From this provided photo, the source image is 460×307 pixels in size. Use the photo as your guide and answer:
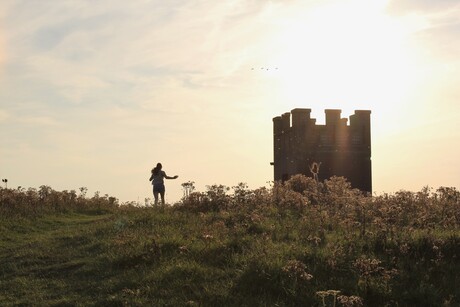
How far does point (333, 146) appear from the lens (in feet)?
118

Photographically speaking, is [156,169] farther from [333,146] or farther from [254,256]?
[333,146]

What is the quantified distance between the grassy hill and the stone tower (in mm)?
18288

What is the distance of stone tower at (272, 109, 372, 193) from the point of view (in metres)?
35.5

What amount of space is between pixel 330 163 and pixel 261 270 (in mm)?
26424

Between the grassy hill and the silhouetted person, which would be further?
the silhouetted person

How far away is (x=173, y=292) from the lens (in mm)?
9773

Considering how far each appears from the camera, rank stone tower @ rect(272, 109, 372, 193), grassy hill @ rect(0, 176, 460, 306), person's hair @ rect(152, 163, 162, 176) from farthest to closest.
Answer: stone tower @ rect(272, 109, 372, 193), person's hair @ rect(152, 163, 162, 176), grassy hill @ rect(0, 176, 460, 306)

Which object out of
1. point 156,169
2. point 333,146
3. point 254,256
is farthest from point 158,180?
point 333,146

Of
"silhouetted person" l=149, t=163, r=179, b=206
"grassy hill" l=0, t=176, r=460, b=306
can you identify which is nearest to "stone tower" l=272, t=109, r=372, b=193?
"silhouetted person" l=149, t=163, r=179, b=206

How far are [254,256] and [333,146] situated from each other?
25825 millimetres

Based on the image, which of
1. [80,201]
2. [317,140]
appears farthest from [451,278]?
[317,140]

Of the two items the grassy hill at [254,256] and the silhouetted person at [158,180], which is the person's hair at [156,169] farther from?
the grassy hill at [254,256]

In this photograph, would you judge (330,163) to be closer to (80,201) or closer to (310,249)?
(80,201)

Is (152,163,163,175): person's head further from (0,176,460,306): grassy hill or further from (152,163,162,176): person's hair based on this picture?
(0,176,460,306): grassy hill
